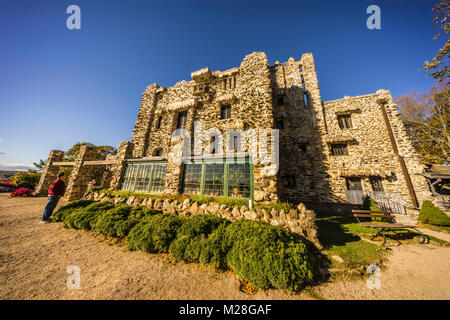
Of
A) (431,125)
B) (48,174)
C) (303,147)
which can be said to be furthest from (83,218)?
(431,125)

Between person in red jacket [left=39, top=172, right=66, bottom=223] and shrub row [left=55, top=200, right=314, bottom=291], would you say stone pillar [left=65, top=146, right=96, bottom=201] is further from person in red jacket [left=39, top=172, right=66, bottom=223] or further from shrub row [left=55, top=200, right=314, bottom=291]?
shrub row [left=55, top=200, right=314, bottom=291]

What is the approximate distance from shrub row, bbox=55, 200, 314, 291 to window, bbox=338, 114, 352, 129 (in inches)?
521

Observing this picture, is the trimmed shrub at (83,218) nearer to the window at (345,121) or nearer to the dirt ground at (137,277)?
the dirt ground at (137,277)

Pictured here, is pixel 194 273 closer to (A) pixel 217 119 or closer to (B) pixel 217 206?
(B) pixel 217 206

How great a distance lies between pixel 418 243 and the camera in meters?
5.64

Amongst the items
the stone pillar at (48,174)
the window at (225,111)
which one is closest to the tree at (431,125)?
the window at (225,111)

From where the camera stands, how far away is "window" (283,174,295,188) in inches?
490

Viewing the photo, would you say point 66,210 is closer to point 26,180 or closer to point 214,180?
point 214,180

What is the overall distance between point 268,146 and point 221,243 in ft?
15.9

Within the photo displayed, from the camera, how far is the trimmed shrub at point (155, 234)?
4105 mm

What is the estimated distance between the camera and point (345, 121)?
1262 cm

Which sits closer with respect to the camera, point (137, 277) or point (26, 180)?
point (137, 277)

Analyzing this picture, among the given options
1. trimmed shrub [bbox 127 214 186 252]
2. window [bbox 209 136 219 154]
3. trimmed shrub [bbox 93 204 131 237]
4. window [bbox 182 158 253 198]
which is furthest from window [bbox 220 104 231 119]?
trimmed shrub [bbox 93 204 131 237]
